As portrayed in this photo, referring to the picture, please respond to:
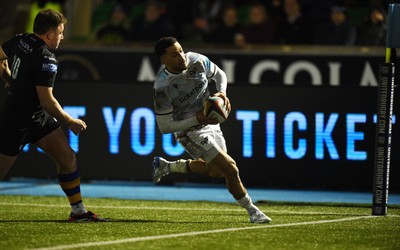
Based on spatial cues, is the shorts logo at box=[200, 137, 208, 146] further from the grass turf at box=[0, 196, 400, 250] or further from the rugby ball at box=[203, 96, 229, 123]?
the grass turf at box=[0, 196, 400, 250]

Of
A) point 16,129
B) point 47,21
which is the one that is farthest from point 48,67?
point 16,129

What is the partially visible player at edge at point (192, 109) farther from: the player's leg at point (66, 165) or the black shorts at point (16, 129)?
the black shorts at point (16, 129)

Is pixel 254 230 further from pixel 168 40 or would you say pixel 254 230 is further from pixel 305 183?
pixel 305 183

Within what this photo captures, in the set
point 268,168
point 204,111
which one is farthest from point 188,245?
point 268,168

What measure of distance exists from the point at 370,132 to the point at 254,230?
5309mm

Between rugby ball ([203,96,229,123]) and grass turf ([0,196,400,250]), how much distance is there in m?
1.05

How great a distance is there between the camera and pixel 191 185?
1603cm

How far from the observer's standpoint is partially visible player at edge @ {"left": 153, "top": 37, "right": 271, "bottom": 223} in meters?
10.4

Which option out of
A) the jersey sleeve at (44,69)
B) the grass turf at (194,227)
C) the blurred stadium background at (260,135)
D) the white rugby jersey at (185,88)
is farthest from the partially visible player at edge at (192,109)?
the blurred stadium background at (260,135)

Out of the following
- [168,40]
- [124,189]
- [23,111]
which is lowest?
[124,189]

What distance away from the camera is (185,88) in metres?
10.7

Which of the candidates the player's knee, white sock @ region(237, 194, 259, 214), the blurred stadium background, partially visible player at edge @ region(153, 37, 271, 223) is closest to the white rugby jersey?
partially visible player at edge @ region(153, 37, 271, 223)

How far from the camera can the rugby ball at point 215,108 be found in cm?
1017

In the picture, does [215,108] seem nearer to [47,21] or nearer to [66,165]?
[66,165]
